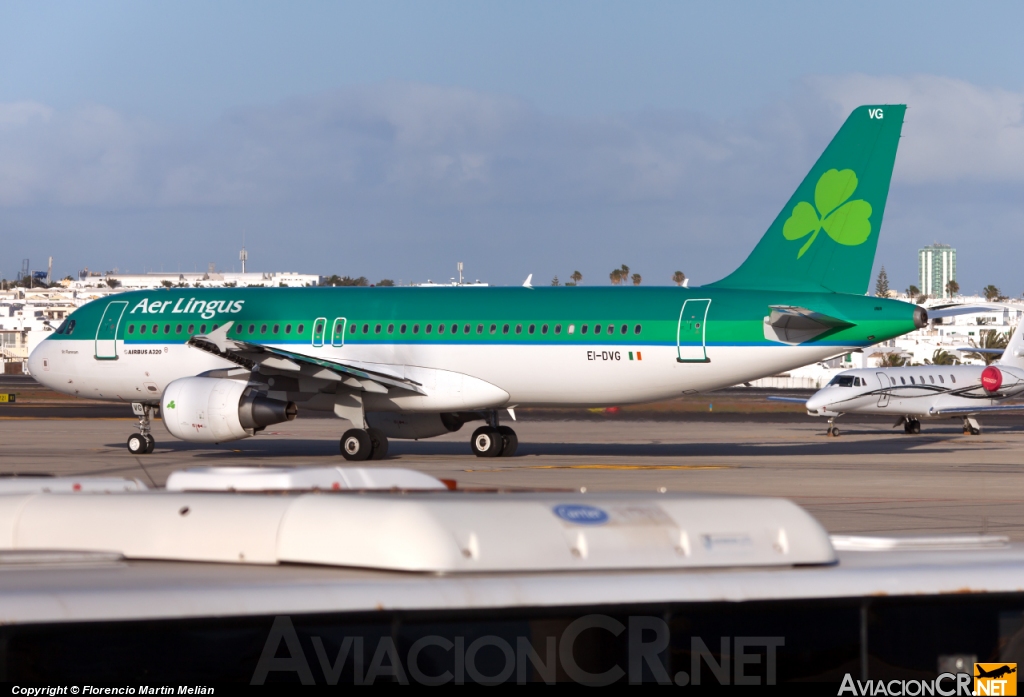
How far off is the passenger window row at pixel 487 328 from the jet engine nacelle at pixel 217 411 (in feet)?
11.6

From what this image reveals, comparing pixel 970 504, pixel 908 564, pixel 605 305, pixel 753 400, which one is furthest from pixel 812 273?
pixel 753 400

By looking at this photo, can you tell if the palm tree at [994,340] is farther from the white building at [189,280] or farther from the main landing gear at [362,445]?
the main landing gear at [362,445]

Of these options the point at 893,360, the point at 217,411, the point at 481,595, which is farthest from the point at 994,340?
the point at 481,595

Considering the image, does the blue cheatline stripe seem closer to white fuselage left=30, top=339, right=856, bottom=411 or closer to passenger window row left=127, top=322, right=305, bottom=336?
white fuselage left=30, top=339, right=856, bottom=411

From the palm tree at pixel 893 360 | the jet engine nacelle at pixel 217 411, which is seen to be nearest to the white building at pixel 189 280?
the palm tree at pixel 893 360

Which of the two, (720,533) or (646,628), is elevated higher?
(720,533)

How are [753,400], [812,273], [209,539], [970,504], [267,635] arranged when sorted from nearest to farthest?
[267,635] < [209,539] < [970,504] < [812,273] < [753,400]

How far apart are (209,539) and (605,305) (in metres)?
23.7

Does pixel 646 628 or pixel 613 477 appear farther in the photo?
pixel 613 477

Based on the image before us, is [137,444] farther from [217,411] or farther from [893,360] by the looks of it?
[893,360]

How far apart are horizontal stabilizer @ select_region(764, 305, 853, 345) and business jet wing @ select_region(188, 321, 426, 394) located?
7627 mm

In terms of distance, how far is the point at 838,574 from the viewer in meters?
3.74

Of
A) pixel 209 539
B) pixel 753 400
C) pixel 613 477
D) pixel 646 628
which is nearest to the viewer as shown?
pixel 646 628

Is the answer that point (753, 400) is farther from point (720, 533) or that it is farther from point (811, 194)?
point (720, 533)
